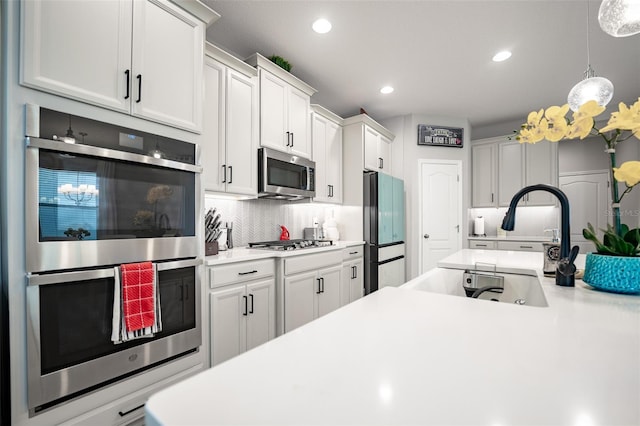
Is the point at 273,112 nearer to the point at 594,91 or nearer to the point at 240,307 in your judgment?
the point at 240,307

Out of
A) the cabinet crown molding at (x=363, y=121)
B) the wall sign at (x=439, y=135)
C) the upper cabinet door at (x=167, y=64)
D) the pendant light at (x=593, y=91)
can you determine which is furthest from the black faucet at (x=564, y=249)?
the wall sign at (x=439, y=135)

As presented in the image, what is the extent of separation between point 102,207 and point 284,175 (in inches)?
62.5

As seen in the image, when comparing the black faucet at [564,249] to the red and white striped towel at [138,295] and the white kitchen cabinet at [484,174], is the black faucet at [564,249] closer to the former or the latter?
the red and white striped towel at [138,295]

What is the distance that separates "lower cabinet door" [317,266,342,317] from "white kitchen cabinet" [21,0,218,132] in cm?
181

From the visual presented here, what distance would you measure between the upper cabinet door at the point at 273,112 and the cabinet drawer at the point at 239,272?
1.08 metres

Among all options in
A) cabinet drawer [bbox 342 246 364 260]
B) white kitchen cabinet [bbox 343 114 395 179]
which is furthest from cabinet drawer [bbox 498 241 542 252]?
cabinet drawer [bbox 342 246 364 260]

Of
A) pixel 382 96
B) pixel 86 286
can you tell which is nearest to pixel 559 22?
pixel 382 96

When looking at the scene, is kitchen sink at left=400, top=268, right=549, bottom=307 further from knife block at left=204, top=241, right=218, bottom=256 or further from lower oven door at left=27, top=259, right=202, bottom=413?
knife block at left=204, top=241, right=218, bottom=256

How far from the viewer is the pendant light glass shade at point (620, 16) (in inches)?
48.5

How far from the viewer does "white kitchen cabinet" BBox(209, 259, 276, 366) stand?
1906 millimetres

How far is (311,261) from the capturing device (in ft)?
8.85

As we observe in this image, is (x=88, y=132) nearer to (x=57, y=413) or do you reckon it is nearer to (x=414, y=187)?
(x=57, y=413)

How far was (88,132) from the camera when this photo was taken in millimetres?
1337

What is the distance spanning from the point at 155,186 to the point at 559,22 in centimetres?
328
